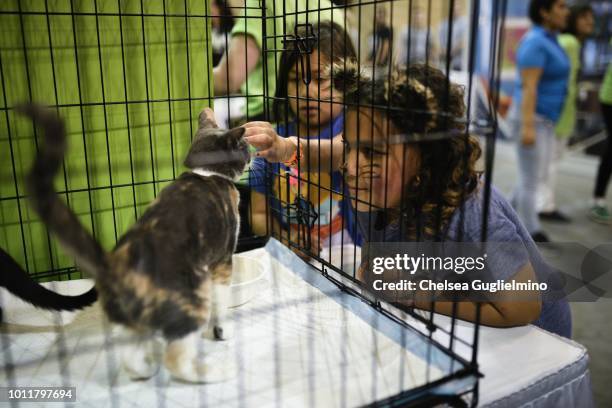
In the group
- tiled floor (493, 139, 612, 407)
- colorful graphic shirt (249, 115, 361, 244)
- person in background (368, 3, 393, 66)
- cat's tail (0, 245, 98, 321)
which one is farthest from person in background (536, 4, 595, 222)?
cat's tail (0, 245, 98, 321)

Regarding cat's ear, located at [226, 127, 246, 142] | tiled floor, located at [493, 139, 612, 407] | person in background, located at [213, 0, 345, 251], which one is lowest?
tiled floor, located at [493, 139, 612, 407]

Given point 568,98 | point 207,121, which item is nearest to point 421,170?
point 207,121

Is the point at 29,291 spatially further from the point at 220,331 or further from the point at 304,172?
the point at 304,172

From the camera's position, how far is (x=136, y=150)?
89 centimetres

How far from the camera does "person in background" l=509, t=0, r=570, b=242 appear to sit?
2.19 meters

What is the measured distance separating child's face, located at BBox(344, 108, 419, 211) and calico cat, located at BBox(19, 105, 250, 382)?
0.61 ft

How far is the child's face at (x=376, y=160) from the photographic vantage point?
698 millimetres

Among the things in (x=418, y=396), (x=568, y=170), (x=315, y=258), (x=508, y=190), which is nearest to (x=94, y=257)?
(x=418, y=396)

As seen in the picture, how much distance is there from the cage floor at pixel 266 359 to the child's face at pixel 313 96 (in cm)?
33

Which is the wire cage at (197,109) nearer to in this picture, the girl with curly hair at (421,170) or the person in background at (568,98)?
the girl with curly hair at (421,170)

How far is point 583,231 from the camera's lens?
2.67 m

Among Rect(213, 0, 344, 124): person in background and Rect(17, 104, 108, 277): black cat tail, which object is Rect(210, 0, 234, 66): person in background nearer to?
Rect(213, 0, 344, 124): person in background

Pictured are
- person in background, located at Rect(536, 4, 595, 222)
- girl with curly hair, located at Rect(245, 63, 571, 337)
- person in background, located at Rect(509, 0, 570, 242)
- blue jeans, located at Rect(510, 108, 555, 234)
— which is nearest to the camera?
girl with curly hair, located at Rect(245, 63, 571, 337)

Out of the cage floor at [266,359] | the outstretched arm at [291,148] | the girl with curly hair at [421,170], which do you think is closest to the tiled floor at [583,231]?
the girl with curly hair at [421,170]
